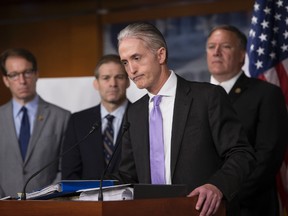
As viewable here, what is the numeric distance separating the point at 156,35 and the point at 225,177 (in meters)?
0.74

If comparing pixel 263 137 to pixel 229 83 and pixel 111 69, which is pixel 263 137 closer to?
pixel 229 83

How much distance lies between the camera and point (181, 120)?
299cm

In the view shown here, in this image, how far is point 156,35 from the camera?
302 centimetres

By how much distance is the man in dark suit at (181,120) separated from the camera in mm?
2920

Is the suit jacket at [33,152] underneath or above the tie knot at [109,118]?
underneath

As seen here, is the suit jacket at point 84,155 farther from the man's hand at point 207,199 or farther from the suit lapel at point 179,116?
the man's hand at point 207,199

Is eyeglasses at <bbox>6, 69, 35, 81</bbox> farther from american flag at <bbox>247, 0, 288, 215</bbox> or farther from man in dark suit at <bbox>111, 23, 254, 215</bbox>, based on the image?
man in dark suit at <bbox>111, 23, 254, 215</bbox>

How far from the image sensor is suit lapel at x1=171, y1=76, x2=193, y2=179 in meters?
2.96

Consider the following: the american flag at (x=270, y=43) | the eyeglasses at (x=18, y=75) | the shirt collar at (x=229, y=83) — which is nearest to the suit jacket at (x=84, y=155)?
the eyeglasses at (x=18, y=75)

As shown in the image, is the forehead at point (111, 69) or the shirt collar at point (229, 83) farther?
the forehead at point (111, 69)

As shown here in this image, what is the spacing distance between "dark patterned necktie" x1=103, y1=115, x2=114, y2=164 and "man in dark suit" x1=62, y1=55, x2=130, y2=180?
0.02 metres

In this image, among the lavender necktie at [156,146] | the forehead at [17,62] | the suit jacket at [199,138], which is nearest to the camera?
the suit jacket at [199,138]

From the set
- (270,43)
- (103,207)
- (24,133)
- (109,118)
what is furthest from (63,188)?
(270,43)

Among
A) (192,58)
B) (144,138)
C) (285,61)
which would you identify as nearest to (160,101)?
(144,138)
